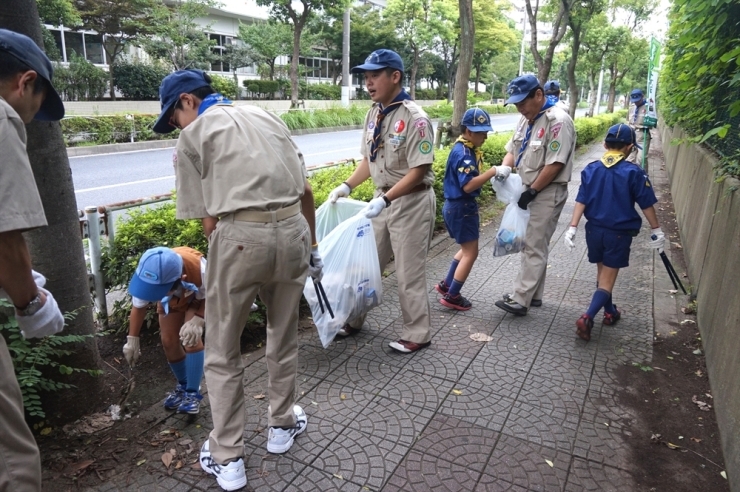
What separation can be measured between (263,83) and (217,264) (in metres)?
29.8

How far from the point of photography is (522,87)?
4094mm

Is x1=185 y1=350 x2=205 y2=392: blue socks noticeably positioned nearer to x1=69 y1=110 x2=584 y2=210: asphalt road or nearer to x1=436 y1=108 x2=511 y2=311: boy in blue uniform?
x1=436 y1=108 x2=511 y2=311: boy in blue uniform

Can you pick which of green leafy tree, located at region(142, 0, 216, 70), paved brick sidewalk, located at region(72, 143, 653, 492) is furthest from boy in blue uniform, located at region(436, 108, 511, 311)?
green leafy tree, located at region(142, 0, 216, 70)

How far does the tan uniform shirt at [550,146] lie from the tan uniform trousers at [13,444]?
3702 millimetres

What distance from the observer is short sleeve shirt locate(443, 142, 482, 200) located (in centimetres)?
415

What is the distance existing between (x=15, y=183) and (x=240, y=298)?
1023mm

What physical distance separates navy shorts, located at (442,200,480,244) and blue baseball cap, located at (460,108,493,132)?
0.59 metres

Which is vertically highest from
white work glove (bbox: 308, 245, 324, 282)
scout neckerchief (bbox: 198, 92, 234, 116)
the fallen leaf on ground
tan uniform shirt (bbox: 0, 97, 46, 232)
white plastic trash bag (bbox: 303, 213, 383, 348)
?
scout neckerchief (bbox: 198, 92, 234, 116)

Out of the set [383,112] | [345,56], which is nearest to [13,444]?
[383,112]

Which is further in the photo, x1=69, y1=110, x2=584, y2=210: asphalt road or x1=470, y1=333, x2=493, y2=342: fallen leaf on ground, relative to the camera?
x1=69, y1=110, x2=584, y2=210: asphalt road

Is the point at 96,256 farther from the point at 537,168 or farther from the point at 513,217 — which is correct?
the point at 537,168

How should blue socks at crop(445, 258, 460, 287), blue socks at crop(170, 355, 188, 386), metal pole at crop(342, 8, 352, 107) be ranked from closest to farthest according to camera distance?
blue socks at crop(170, 355, 188, 386) < blue socks at crop(445, 258, 460, 287) < metal pole at crop(342, 8, 352, 107)

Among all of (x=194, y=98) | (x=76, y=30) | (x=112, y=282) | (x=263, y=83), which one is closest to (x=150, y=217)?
(x=112, y=282)

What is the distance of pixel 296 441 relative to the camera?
107 inches
